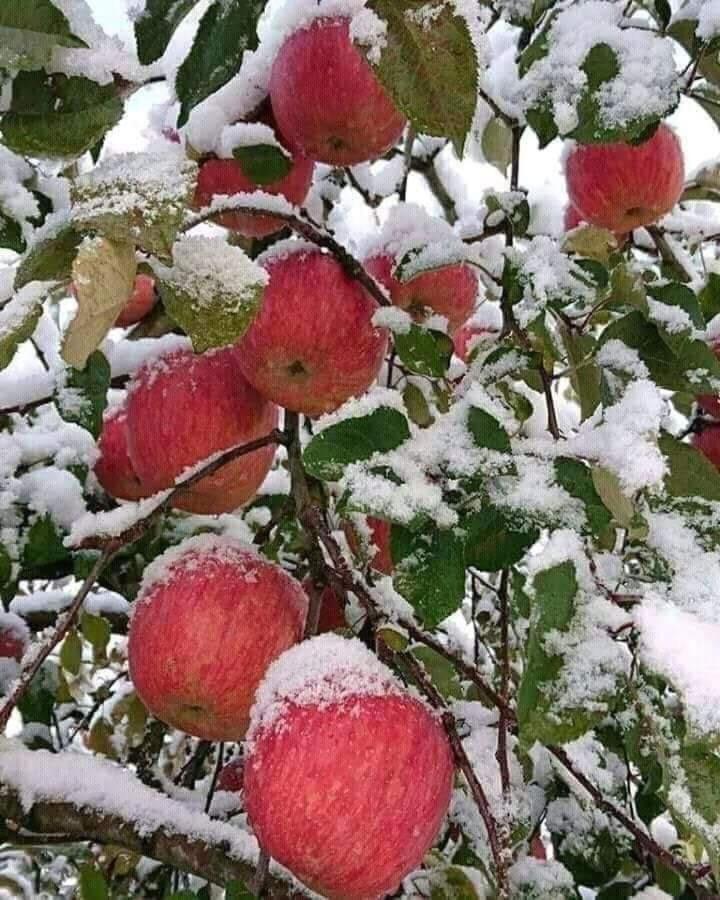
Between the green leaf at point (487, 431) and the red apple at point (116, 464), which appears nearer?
the green leaf at point (487, 431)

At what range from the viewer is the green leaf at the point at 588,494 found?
2.73ft

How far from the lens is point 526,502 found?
0.83 m

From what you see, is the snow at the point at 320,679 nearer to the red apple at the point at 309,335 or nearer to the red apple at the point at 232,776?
the red apple at the point at 309,335

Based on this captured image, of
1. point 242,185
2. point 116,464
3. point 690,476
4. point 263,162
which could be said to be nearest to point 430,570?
point 690,476

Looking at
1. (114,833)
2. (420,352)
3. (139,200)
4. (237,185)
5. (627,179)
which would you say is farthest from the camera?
(627,179)

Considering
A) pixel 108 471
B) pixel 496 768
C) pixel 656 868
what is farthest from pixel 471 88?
pixel 656 868

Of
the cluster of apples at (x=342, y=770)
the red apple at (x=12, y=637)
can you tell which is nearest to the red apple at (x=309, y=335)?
the cluster of apples at (x=342, y=770)

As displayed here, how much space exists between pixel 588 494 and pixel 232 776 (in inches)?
36.7

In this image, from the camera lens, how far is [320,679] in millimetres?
952

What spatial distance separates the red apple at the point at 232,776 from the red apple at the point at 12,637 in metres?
0.40

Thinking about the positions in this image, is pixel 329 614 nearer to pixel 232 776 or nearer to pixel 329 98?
pixel 232 776

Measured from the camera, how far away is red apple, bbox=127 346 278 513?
1315 millimetres

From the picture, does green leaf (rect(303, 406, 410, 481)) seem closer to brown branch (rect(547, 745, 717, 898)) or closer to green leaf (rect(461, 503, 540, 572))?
green leaf (rect(461, 503, 540, 572))

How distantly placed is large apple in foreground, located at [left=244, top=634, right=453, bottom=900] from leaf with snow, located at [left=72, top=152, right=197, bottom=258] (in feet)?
1.45
